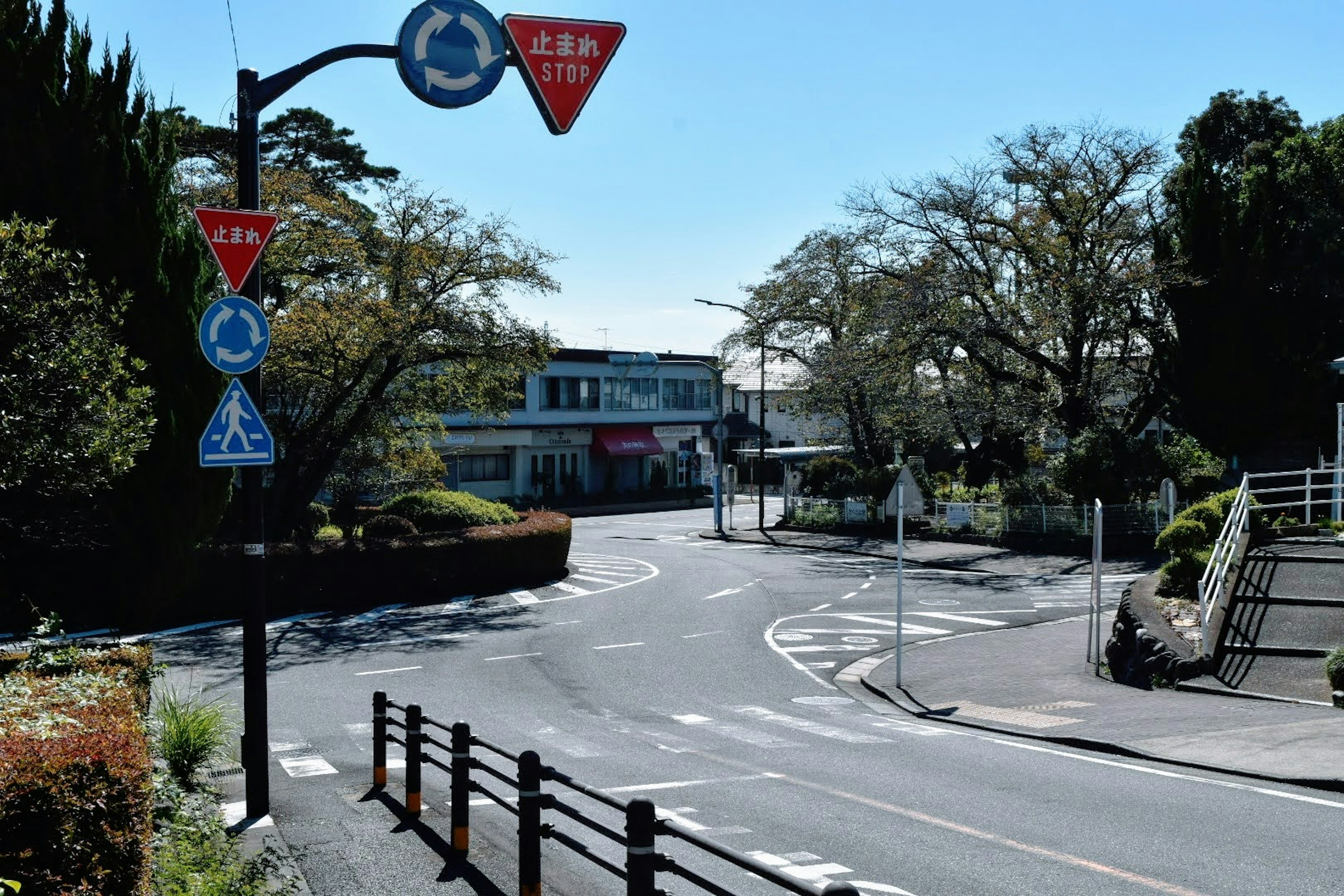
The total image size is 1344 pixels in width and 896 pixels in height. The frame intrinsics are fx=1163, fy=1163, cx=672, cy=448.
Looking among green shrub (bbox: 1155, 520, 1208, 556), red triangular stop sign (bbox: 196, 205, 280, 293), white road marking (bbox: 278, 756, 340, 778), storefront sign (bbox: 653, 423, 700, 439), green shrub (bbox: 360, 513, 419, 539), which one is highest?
storefront sign (bbox: 653, 423, 700, 439)

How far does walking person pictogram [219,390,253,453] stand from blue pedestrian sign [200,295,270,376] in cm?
21

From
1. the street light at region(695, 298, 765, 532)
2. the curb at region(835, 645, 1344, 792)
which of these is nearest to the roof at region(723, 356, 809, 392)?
the street light at region(695, 298, 765, 532)

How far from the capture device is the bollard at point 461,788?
8047 mm

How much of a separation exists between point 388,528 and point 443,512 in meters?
2.00

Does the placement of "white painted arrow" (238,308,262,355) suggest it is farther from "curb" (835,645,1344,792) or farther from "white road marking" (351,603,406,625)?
"white road marking" (351,603,406,625)

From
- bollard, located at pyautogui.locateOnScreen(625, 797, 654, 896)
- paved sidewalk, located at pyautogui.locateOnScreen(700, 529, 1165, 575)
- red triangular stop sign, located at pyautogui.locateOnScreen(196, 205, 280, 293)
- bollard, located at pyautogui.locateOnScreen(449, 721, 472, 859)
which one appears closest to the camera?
bollard, located at pyautogui.locateOnScreen(625, 797, 654, 896)

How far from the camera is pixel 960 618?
23.2 meters

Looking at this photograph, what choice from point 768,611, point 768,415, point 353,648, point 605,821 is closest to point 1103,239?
point 768,611

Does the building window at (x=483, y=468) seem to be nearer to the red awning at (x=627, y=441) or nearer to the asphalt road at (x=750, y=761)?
the red awning at (x=627, y=441)

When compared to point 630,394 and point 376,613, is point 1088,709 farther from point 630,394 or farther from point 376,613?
point 630,394

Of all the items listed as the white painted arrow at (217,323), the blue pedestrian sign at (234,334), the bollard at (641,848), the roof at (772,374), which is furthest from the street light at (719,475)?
the bollard at (641,848)

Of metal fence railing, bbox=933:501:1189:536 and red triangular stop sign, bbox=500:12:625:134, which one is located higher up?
red triangular stop sign, bbox=500:12:625:134

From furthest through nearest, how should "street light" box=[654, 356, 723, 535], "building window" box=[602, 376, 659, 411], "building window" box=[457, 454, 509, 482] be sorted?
"building window" box=[602, 376, 659, 411] < "building window" box=[457, 454, 509, 482] < "street light" box=[654, 356, 723, 535]

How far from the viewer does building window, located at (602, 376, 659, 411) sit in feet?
219
